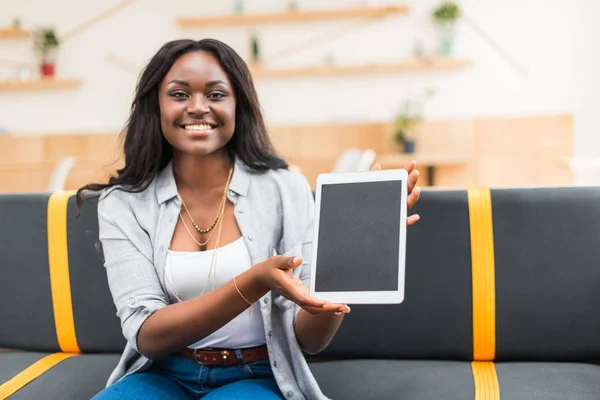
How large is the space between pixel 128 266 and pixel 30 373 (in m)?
0.51

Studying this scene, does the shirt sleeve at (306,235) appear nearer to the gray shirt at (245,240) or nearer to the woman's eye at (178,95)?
the gray shirt at (245,240)

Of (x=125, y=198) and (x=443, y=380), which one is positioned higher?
(x=125, y=198)

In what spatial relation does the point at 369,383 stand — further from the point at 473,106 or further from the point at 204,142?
the point at 473,106

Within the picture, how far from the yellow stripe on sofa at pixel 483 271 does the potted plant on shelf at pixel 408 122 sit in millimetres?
4213

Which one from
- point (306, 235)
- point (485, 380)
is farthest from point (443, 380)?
Result: point (306, 235)

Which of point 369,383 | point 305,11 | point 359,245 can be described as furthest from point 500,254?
point 305,11

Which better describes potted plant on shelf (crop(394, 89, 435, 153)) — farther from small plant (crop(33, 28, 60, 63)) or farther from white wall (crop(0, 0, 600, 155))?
small plant (crop(33, 28, 60, 63))

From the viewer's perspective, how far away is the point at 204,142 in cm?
157

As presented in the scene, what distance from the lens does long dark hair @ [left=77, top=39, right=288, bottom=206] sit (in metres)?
1.58

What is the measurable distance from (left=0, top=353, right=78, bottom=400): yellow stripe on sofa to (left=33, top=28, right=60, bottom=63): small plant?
17.0ft

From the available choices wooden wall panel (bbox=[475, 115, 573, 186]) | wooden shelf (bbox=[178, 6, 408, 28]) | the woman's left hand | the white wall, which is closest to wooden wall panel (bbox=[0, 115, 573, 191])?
wooden wall panel (bbox=[475, 115, 573, 186])

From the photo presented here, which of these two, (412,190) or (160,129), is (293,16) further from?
(412,190)

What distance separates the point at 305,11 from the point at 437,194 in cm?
482

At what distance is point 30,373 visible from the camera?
178cm
